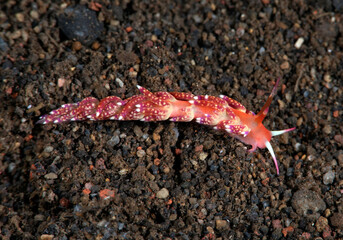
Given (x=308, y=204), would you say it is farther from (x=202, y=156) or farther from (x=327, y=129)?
(x=202, y=156)

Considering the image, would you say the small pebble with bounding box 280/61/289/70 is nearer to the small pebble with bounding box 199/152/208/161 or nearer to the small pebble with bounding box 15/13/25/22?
the small pebble with bounding box 199/152/208/161

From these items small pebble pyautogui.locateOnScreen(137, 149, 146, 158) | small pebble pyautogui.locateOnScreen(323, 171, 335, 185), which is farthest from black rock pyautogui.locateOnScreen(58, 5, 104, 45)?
small pebble pyautogui.locateOnScreen(323, 171, 335, 185)

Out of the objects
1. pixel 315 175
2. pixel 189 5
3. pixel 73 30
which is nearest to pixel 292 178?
pixel 315 175

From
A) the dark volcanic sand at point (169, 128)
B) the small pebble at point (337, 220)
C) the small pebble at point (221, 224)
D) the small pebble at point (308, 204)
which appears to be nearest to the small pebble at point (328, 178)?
Result: the dark volcanic sand at point (169, 128)

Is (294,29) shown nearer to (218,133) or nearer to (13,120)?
(218,133)

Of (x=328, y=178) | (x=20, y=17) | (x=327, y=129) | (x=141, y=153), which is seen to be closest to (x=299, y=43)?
(x=327, y=129)

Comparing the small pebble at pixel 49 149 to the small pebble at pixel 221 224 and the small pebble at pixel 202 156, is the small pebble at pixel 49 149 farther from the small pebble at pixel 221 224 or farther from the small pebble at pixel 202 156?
the small pebble at pixel 221 224
